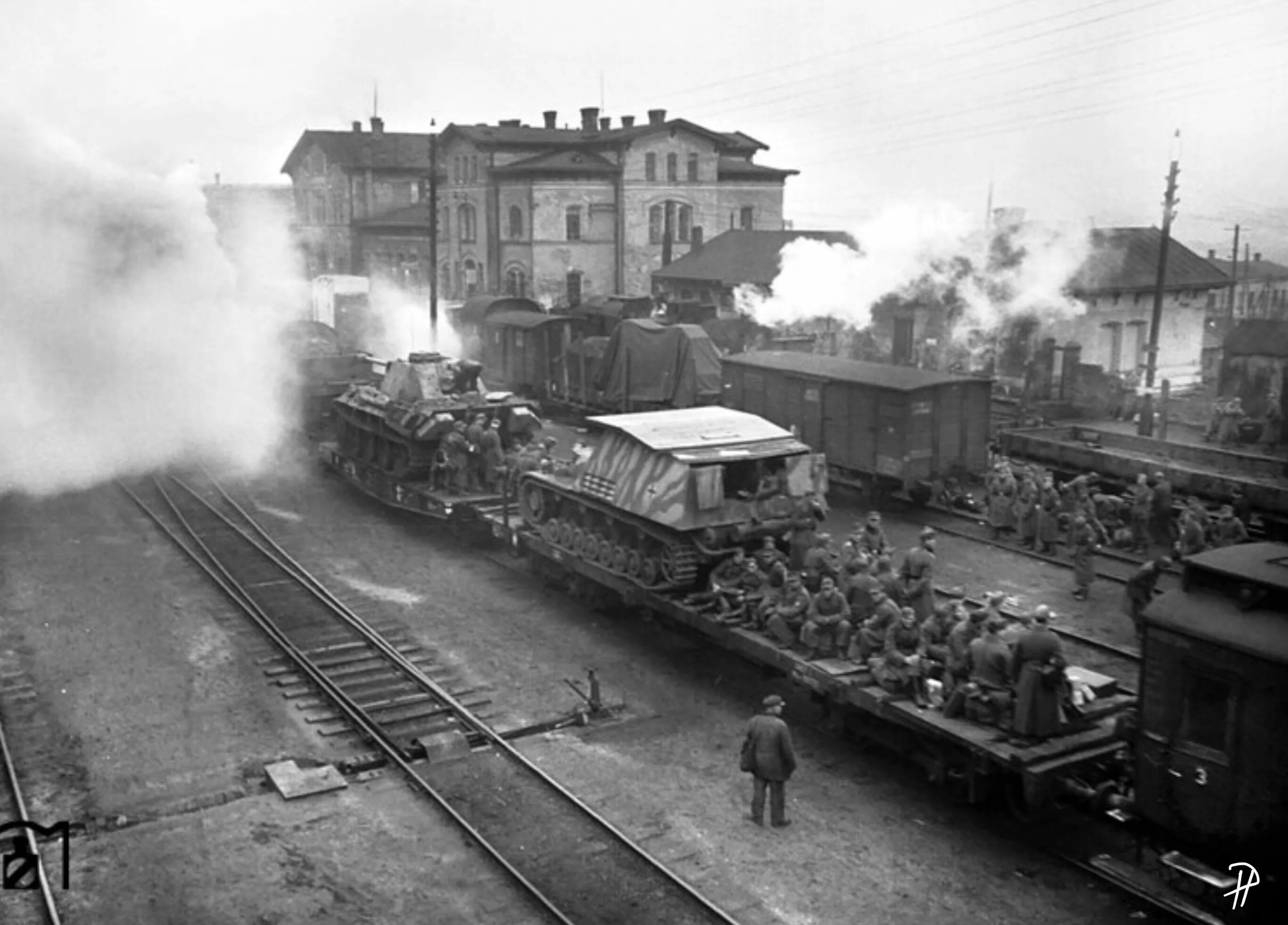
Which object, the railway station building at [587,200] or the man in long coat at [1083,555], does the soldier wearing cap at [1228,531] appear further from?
the railway station building at [587,200]

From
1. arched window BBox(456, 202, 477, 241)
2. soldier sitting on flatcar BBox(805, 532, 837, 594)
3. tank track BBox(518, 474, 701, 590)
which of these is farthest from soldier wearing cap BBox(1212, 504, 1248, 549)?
arched window BBox(456, 202, 477, 241)

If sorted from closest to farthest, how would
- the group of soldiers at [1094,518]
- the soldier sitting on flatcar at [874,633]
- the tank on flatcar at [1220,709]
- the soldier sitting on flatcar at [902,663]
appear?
the tank on flatcar at [1220,709], the soldier sitting on flatcar at [902,663], the soldier sitting on flatcar at [874,633], the group of soldiers at [1094,518]

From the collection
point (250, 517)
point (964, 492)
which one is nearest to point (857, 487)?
point (964, 492)

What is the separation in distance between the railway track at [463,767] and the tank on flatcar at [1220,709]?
123 inches

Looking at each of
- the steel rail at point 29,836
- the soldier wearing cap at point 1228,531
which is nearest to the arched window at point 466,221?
the soldier wearing cap at point 1228,531

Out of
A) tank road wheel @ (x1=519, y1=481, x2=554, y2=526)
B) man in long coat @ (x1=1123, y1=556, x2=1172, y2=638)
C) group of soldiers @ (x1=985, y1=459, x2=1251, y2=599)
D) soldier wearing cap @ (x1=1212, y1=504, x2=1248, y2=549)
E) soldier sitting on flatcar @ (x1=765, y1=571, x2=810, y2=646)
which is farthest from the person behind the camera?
tank road wheel @ (x1=519, y1=481, x2=554, y2=526)

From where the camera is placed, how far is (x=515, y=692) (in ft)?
41.7

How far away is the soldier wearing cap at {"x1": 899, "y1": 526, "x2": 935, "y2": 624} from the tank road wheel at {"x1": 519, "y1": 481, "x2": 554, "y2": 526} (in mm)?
5674

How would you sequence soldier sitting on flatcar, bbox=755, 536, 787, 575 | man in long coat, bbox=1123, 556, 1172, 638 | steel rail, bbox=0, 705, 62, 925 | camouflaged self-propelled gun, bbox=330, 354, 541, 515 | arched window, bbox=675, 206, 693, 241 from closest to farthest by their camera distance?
steel rail, bbox=0, 705, 62, 925, soldier sitting on flatcar, bbox=755, 536, 787, 575, man in long coat, bbox=1123, 556, 1172, 638, camouflaged self-propelled gun, bbox=330, 354, 541, 515, arched window, bbox=675, 206, 693, 241

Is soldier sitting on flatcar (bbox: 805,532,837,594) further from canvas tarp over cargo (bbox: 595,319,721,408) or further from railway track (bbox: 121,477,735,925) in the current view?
canvas tarp over cargo (bbox: 595,319,721,408)

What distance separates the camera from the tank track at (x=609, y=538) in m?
13.6

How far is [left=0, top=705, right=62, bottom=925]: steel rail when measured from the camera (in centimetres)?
840

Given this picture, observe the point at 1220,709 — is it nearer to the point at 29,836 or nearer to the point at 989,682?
the point at 989,682

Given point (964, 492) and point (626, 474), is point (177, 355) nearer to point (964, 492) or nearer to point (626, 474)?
point (626, 474)
